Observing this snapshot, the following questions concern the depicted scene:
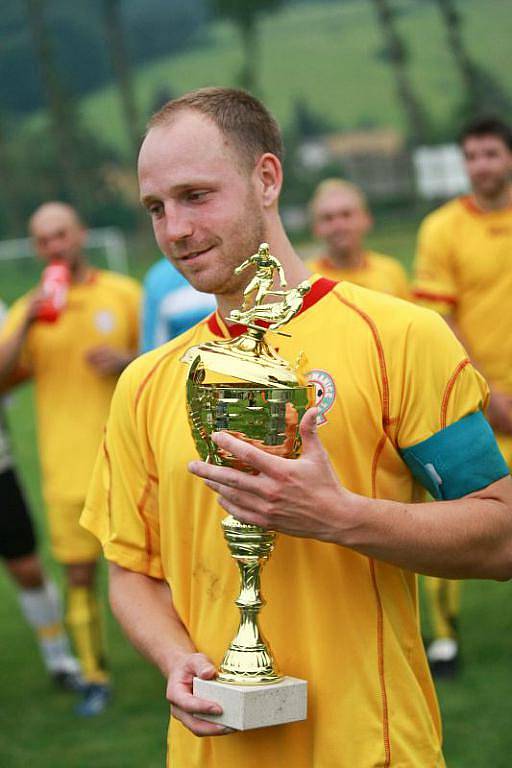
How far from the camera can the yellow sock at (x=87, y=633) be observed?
623cm

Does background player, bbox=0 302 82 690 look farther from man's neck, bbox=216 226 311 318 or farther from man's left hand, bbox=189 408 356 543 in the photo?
man's left hand, bbox=189 408 356 543

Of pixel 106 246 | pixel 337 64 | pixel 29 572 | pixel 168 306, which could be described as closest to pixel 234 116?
pixel 168 306

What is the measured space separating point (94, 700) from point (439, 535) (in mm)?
4222

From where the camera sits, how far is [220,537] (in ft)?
7.77

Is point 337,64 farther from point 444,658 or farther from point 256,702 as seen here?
point 256,702

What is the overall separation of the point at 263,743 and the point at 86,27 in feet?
72.2

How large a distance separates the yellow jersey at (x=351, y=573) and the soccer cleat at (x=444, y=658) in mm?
3666

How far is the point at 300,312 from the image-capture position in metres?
2.38

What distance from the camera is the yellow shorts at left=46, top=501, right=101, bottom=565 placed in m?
6.30

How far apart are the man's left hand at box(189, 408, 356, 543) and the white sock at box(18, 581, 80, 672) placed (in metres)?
4.49

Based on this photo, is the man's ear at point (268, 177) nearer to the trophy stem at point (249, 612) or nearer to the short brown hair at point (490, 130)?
the trophy stem at point (249, 612)

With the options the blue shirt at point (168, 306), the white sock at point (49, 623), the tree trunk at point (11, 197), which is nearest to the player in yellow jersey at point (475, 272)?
the blue shirt at point (168, 306)

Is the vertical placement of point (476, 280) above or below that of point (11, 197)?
below

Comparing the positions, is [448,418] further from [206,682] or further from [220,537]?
[206,682]
